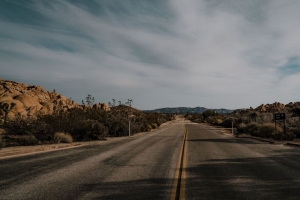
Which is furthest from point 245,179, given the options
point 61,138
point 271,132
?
point 271,132

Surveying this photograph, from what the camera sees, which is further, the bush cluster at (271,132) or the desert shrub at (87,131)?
the desert shrub at (87,131)

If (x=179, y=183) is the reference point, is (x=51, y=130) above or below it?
above

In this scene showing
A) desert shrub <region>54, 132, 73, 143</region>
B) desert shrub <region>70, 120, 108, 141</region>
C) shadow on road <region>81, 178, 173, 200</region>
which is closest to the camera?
shadow on road <region>81, 178, 173, 200</region>

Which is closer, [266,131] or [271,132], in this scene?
[271,132]

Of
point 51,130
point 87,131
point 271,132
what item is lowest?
point 87,131

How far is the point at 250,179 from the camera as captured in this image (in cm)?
870

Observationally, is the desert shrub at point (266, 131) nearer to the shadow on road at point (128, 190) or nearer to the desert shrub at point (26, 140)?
the desert shrub at point (26, 140)

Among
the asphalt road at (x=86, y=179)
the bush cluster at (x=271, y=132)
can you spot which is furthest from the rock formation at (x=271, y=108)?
the asphalt road at (x=86, y=179)

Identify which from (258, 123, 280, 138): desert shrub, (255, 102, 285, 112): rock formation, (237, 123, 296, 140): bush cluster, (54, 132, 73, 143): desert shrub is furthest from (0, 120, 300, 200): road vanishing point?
(255, 102, 285, 112): rock formation

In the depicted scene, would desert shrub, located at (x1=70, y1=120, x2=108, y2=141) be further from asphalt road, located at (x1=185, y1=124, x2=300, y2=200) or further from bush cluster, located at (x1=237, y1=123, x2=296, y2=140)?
bush cluster, located at (x1=237, y1=123, x2=296, y2=140)

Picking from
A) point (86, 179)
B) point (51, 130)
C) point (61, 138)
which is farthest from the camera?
point (51, 130)

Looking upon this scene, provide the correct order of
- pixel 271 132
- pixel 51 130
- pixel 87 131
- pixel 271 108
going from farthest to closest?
pixel 271 108 < pixel 271 132 < pixel 87 131 < pixel 51 130

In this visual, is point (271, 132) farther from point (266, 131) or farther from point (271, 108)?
point (271, 108)

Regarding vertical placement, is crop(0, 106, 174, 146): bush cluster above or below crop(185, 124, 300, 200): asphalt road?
above
